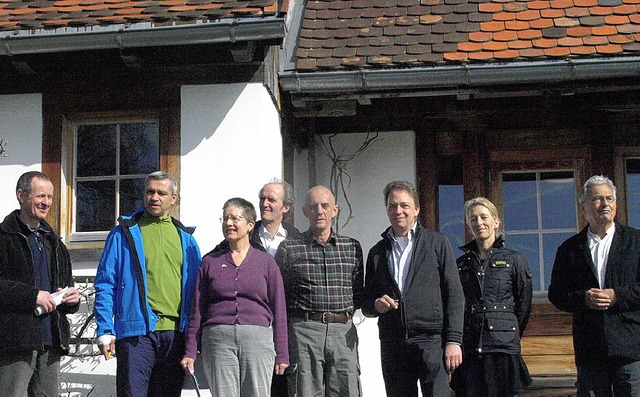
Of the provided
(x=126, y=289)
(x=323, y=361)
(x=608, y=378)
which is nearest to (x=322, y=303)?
(x=323, y=361)

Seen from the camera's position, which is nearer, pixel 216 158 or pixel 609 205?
pixel 609 205

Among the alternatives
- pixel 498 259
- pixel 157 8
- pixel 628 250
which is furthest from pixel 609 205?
pixel 157 8

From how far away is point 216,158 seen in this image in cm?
614

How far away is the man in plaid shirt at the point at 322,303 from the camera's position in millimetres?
4707

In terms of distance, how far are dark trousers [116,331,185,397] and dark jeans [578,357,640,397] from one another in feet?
7.47

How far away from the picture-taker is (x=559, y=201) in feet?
22.7

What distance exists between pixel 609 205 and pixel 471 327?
1030 mm

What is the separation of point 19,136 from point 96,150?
59 centimetres

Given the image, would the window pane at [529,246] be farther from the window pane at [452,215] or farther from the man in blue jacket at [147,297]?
the man in blue jacket at [147,297]

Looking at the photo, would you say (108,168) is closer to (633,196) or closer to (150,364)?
(150,364)

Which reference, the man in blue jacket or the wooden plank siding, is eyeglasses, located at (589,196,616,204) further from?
the man in blue jacket

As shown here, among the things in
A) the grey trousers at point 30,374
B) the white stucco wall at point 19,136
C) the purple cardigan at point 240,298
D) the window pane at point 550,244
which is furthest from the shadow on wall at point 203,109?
the window pane at point 550,244

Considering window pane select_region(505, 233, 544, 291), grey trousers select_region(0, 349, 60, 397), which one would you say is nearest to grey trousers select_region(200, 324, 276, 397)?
grey trousers select_region(0, 349, 60, 397)

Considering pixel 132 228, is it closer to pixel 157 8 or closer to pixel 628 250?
pixel 157 8
